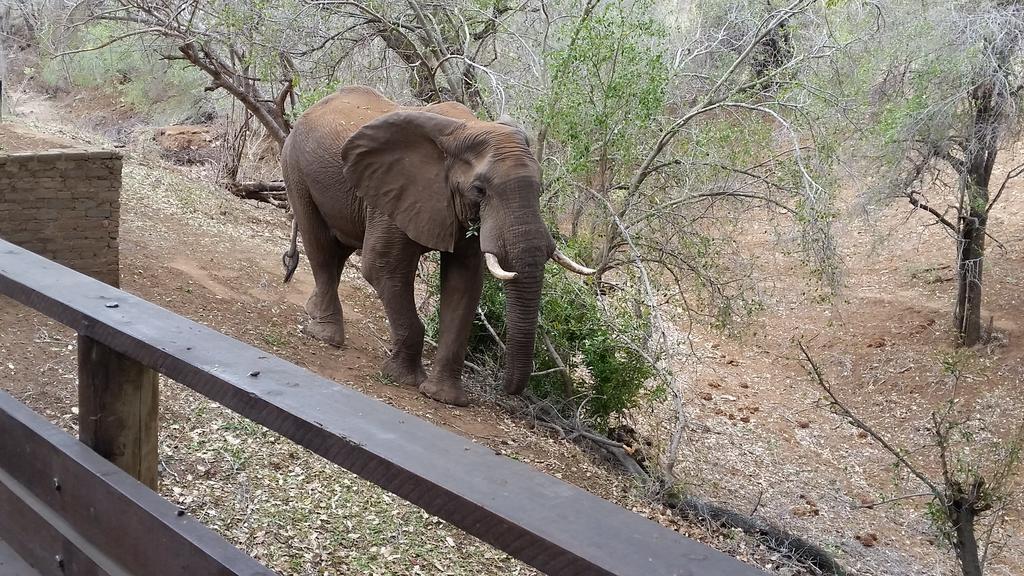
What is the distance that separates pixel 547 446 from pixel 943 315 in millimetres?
10551

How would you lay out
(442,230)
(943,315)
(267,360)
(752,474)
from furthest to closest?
(943,315) < (752,474) < (442,230) < (267,360)

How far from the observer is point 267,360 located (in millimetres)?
1983

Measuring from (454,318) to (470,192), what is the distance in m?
1.07

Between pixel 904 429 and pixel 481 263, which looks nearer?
pixel 481 263

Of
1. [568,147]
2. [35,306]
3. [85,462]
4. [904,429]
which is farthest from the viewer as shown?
[904,429]

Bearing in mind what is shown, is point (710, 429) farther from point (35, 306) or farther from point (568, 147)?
point (35, 306)

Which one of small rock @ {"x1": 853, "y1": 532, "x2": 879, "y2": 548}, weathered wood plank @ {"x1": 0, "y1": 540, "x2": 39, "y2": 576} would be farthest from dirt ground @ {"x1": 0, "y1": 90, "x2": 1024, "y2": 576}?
weathered wood plank @ {"x1": 0, "y1": 540, "x2": 39, "y2": 576}

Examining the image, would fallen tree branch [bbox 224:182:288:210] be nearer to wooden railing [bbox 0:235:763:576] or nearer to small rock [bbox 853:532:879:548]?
small rock [bbox 853:532:879:548]

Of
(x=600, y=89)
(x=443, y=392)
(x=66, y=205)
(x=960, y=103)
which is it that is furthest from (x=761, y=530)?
(x=960, y=103)

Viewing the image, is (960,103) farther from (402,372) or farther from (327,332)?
(327,332)

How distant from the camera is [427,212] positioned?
694 centimetres

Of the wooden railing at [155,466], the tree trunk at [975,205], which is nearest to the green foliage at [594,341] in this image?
the wooden railing at [155,466]

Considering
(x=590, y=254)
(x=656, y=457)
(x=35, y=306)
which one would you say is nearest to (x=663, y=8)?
(x=590, y=254)

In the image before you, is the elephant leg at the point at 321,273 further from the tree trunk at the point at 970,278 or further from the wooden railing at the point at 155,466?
the tree trunk at the point at 970,278
